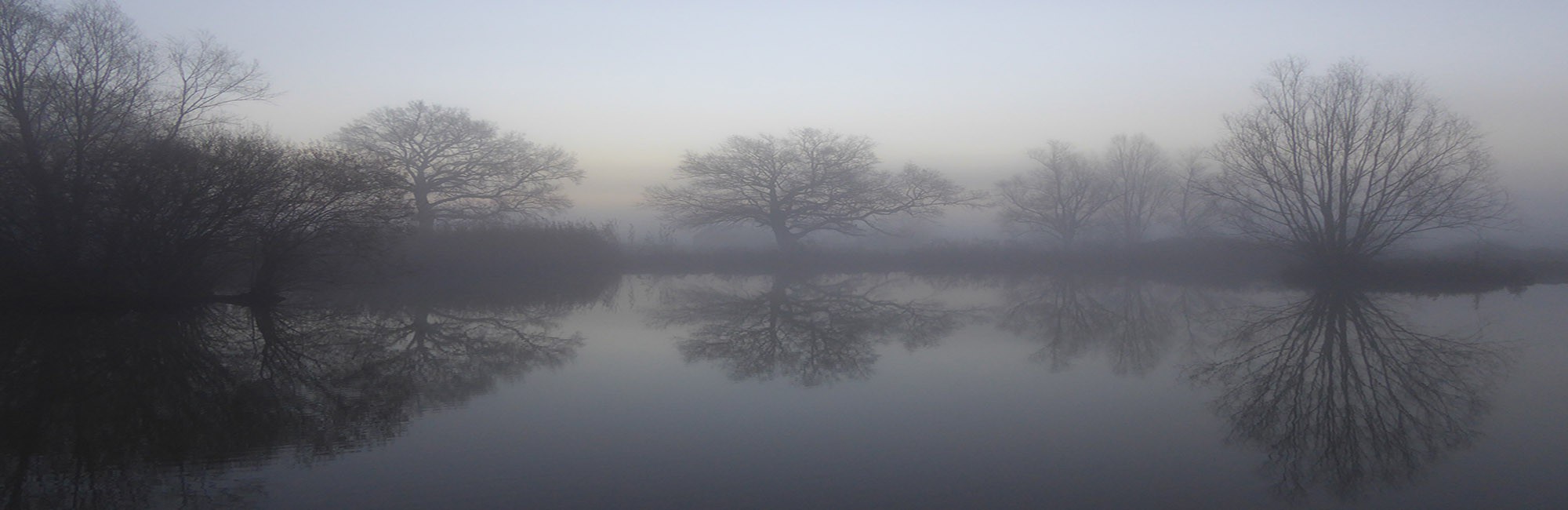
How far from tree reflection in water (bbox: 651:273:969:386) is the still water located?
3.4 inches

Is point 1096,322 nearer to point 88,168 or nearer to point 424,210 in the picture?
point 88,168

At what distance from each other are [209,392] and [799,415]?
5.47 meters

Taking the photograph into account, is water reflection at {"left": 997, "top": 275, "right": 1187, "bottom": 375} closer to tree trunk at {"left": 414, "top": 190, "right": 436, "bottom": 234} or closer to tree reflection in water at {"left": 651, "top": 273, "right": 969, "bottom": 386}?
tree reflection in water at {"left": 651, "top": 273, "right": 969, "bottom": 386}

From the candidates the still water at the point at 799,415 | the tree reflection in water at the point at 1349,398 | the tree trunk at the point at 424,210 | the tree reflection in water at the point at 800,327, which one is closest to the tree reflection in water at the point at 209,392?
the still water at the point at 799,415

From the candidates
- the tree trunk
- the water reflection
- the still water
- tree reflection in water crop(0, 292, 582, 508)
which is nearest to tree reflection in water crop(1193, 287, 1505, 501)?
the still water

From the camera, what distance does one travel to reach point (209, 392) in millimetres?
7418

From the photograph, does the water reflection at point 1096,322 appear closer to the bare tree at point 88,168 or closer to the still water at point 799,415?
the still water at point 799,415

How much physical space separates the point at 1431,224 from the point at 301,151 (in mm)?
28339

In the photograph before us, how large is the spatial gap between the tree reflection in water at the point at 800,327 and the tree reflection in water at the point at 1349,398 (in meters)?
3.48

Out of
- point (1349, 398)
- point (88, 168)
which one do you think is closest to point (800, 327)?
point (1349, 398)

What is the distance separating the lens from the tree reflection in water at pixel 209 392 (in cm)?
484

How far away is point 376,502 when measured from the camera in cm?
429

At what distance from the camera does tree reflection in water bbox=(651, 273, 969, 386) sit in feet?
28.6

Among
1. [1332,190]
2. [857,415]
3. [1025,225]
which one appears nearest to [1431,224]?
[1332,190]
